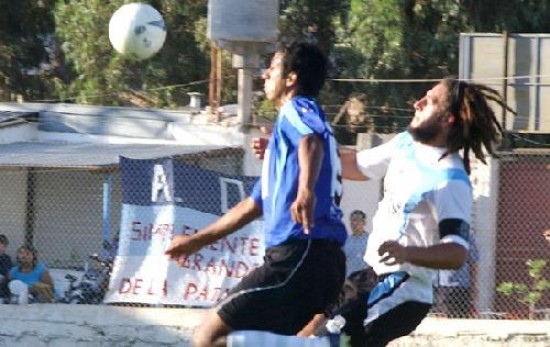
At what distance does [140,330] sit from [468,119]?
16.9 feet

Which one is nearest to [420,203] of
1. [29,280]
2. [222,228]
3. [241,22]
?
[222,228]

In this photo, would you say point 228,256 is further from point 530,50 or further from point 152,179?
point 530,50

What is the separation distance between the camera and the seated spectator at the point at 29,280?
34.9 ft

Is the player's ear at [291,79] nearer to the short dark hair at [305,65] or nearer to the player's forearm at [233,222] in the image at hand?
the short dark hair at [305,65]

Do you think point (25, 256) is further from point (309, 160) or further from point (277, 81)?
point (309, 160)

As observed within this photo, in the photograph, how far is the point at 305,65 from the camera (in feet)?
16.8

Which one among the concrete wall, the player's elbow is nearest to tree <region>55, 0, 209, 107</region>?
the concrete wall

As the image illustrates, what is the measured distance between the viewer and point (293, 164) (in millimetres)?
4945

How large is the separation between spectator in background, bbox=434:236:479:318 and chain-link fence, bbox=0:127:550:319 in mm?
10

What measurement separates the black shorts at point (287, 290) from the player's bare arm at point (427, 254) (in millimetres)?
359

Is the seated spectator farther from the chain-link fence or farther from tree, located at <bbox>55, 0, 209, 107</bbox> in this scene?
tree, located at <bbox>55, 0, 209, 107</bbox>

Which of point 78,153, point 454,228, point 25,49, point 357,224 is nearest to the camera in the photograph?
point 454,228

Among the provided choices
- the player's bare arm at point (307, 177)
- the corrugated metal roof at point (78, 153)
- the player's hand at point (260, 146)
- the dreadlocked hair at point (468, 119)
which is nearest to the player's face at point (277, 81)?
the player's hand at point (260, 146)

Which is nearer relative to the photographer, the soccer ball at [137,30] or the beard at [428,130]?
the beard at [428,130]
